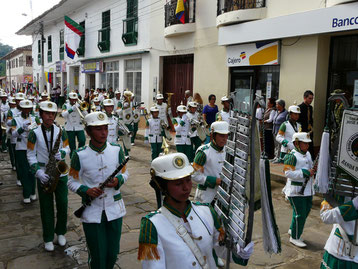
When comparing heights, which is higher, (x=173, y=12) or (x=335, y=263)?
(x=173, y=12)

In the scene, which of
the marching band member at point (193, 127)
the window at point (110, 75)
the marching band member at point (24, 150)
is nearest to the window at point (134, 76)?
the window at point (110, 75)

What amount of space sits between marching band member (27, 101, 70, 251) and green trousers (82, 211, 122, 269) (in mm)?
1437

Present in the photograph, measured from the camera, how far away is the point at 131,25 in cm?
2069

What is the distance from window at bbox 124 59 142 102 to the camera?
2062 centimetres

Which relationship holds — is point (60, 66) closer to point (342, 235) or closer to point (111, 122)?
point (111, 122)

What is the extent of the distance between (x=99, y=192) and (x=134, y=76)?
1778 centimetres

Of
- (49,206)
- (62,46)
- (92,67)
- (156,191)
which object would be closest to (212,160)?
(156,191)

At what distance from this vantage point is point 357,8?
905cm

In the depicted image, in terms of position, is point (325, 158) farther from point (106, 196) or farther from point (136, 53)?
point (136, 53)

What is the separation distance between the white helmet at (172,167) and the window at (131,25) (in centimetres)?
1875

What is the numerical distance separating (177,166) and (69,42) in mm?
25441

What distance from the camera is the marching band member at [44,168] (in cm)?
515

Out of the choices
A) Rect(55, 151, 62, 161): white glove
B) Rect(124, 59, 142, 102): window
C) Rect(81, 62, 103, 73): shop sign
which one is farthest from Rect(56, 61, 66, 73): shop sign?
Rect(55, 151, 62, 161): white glove

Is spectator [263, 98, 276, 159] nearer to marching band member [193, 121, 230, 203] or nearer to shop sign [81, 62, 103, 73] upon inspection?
marching band member [193, 121, 230, 203]
